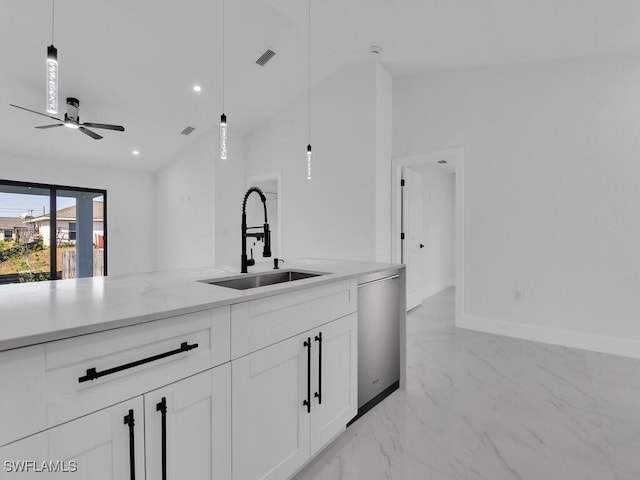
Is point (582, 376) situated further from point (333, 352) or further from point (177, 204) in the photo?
point (177, 204)

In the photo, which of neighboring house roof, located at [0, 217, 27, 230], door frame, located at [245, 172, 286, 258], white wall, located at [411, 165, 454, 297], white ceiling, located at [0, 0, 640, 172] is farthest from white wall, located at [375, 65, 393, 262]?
neighboring house roof, located at [0, 217, 27, 230]

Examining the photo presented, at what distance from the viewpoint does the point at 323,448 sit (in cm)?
165

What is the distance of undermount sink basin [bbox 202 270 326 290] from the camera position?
178cm

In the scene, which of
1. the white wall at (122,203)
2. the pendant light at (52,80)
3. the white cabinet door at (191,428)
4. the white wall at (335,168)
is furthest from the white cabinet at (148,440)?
the white wall at (122,203)

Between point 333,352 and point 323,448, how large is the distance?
1.65 ft

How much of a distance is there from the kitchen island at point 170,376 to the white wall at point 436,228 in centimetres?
409

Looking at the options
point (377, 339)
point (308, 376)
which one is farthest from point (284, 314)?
point (377, 339)

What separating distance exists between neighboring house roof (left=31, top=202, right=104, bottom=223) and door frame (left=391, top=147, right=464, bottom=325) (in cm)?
621

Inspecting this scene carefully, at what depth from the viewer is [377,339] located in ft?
6.77

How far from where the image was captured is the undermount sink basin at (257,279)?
1778 millimetres

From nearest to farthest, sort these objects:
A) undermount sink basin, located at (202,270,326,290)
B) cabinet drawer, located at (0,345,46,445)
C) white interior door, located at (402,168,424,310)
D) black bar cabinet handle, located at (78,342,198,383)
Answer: cabinet drawer, located at (0,345,46,445) < black bar cabinet handle, located at (78,342,198,383) < undermount sink basin, located at (202,270,326,290) < white interior door, located at (402,168,424,310)

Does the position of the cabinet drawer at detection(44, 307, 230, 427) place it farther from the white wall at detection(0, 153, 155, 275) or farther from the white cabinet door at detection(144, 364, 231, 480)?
the white wall at detection(0, 153, 155, 275)

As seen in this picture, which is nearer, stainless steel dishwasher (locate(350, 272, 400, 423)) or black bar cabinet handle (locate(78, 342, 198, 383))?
black bar cabinet handle (locate(78, 342, 198, 383))

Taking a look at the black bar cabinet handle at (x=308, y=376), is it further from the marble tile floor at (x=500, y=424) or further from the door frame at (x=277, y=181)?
the door frame at (x=277, y=181)
